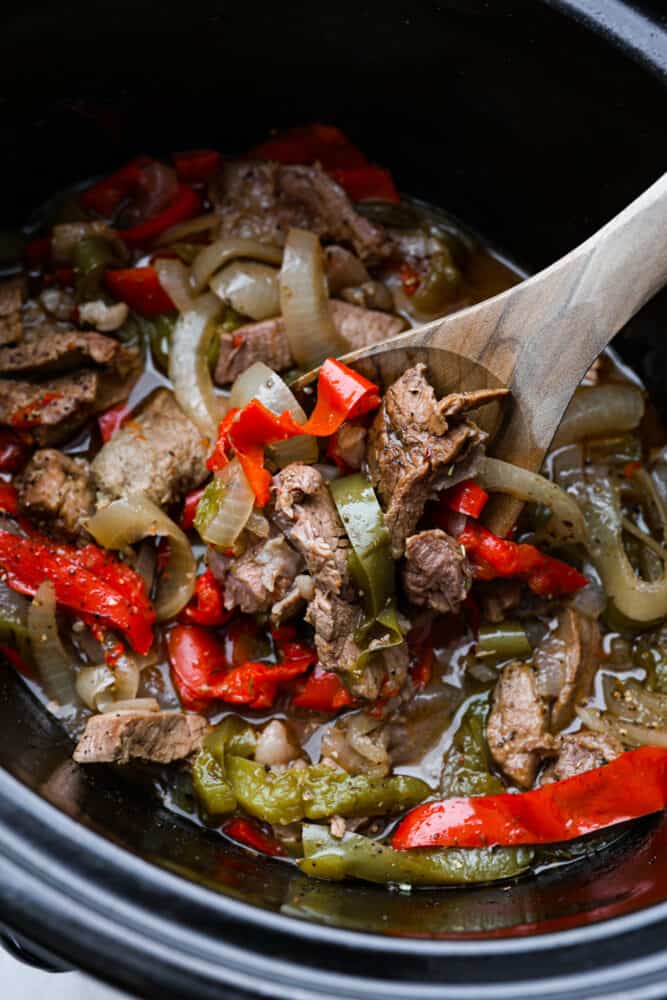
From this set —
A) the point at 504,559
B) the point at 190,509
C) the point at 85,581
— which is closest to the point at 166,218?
the point at 190,509

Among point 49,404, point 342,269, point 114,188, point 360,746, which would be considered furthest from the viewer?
point 114,188

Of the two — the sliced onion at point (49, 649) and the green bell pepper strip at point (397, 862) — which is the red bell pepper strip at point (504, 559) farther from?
the sliced onion at point (49, 649)

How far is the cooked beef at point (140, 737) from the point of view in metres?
2.75

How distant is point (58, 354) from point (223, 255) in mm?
623

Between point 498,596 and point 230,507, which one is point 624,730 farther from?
point 230,507

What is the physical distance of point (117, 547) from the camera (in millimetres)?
3064

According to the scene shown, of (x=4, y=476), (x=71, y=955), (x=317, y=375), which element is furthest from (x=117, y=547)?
(x=71, y=955)

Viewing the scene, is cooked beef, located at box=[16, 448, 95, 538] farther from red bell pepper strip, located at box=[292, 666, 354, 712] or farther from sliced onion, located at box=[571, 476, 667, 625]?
sliced onion, located at box=[571, 476, 667, 625]

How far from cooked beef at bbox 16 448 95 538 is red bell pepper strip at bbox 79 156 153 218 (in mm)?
997

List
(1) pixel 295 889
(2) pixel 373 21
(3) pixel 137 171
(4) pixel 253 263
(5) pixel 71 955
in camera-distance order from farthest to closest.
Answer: (3) pixel 137 171, (4) pixel 253 263, (2) pixel 373 21, (1) pixel 295 889, (5) pixel 71 955

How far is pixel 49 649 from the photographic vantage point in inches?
118

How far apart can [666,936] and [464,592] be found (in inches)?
41.0

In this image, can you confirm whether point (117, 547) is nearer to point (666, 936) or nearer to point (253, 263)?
point (253, 263)

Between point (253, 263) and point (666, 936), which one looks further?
point (253, 263)
